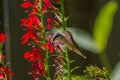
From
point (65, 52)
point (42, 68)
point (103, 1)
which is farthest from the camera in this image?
point (103, 1)

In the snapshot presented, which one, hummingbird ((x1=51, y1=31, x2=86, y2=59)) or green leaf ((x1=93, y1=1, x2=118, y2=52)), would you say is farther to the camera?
hummingbird ((x1=51, y1=31, x2=86, y2=59))

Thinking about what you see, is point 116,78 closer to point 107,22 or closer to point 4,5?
point 107,22

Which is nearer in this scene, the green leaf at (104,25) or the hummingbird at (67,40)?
the green leaf at (104,25)

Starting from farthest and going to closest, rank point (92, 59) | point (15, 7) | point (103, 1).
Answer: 1. point (15, 7)
2. point (92, 59)
3. point (103, 1)

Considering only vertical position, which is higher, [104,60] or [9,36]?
[104,60]

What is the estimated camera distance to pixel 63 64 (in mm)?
736

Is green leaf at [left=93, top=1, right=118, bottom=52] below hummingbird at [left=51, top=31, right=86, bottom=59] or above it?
above


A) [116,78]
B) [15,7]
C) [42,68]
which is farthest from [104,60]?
[15,7]

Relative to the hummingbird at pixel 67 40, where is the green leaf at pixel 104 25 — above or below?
above

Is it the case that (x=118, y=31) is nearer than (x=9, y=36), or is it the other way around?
(x=118, y=31)

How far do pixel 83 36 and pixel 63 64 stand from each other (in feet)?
1.18

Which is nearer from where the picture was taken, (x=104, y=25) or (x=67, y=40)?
(x=104, y=25)

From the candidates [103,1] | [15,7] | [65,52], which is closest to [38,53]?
[65,52]

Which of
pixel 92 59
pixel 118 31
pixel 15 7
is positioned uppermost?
pixel 15 7
